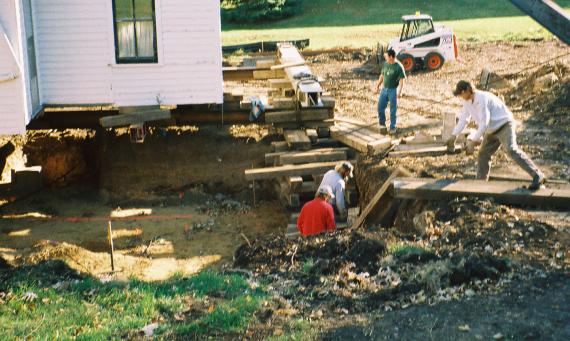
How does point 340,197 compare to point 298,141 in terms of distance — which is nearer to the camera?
point 340,197

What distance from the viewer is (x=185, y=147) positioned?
22.0 m

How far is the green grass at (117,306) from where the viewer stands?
9102mm

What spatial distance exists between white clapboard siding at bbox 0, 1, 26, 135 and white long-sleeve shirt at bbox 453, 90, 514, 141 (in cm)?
833

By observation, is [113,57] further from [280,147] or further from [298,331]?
[298,331]

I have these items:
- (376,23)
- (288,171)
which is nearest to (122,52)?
(288,171)

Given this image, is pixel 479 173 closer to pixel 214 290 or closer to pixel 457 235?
pixel 457 235

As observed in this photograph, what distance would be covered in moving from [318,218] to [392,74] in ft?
20.7

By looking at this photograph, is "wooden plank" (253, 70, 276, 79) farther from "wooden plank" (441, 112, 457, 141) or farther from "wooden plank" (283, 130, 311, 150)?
"wooden plank" (441, 112, 457, 141)

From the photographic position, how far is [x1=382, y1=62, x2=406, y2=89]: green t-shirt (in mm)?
18578

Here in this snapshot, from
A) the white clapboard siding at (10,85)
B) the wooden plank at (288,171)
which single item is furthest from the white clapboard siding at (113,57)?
the wooden plank at (288,171)

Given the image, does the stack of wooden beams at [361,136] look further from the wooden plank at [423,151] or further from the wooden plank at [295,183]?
the wooden plank at [295,183]

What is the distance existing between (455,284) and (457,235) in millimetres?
2195

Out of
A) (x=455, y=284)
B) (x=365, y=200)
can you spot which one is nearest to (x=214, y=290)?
(x=455, y=284)

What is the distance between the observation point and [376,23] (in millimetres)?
41906
